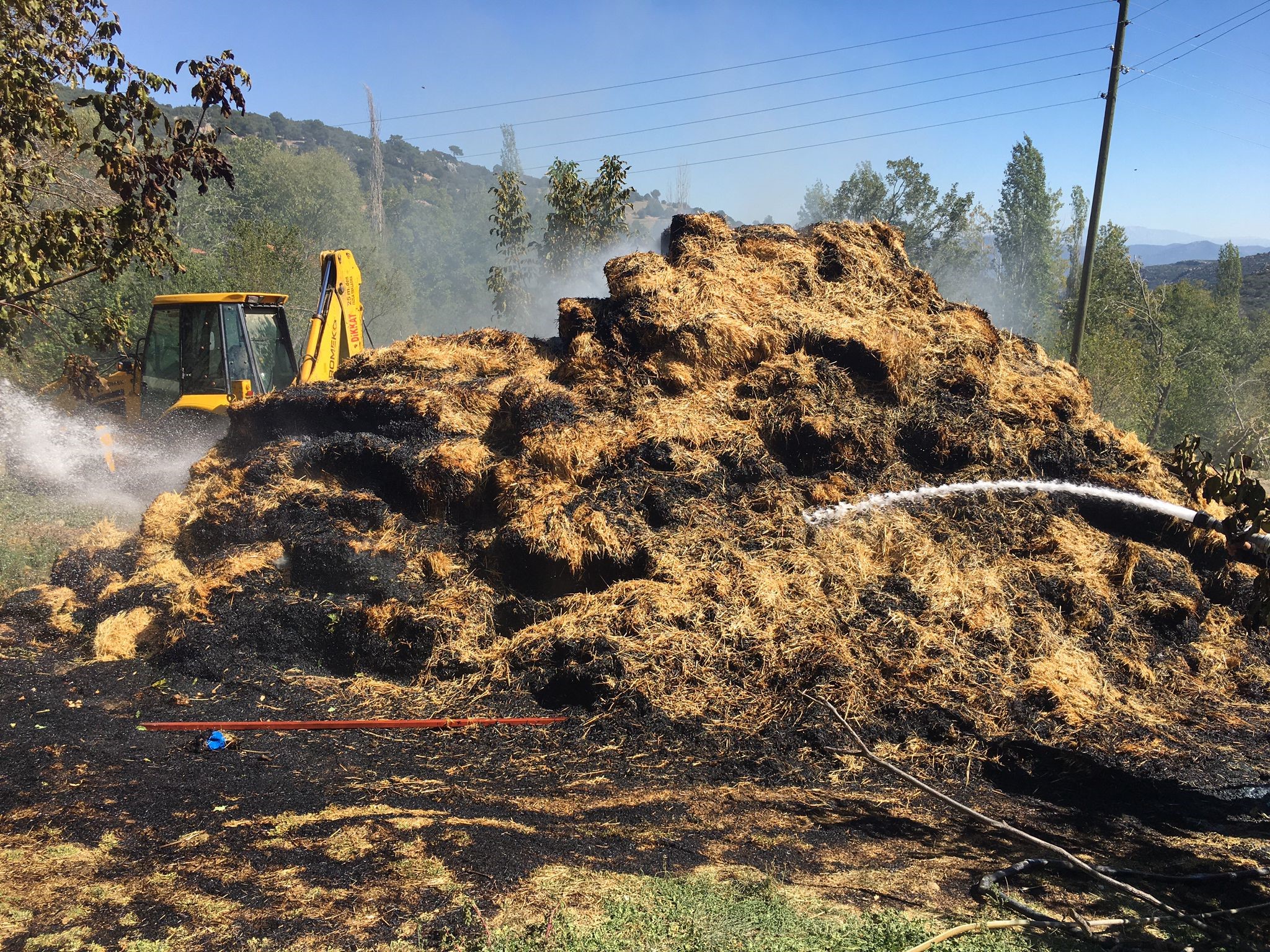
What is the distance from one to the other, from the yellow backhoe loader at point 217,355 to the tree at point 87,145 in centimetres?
445

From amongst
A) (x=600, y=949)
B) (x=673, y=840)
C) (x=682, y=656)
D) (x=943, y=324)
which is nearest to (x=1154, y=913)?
(x=673, y=840)

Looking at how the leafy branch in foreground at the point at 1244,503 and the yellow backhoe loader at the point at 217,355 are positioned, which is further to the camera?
the yellow backhoe loader at the point at 217,355

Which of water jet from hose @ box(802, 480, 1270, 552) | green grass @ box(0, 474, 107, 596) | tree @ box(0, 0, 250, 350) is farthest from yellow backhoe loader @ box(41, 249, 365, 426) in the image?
water jet from hose @ box(802, 480, 1270, 552)

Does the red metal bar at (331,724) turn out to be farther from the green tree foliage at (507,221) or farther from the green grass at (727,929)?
the green tree foliage at (507,221)

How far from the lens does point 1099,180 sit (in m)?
14.8

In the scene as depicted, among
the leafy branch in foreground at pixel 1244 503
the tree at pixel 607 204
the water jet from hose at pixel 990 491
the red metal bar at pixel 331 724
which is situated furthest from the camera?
the tree at pixel 607 204

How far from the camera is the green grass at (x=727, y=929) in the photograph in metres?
3.18

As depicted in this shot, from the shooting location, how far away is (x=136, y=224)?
5793 millimetres

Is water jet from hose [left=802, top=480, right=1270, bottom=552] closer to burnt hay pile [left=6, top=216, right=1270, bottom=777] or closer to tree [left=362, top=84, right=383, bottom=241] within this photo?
burnt hay pile [left=6, top=216, right=1270, bottom=777]

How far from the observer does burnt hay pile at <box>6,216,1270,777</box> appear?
18.7 feet

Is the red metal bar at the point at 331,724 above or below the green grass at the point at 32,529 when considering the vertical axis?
below

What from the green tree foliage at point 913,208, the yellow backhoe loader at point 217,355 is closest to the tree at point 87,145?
the yellow backhoe loader at point 217,355

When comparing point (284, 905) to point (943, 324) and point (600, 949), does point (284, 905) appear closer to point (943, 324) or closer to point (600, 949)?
point (600, 949)

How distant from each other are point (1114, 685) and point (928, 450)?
2.39 metres
